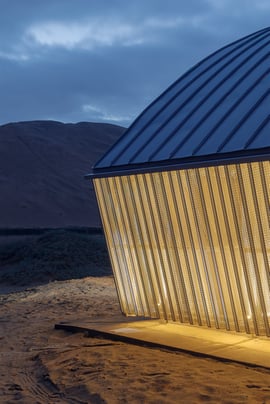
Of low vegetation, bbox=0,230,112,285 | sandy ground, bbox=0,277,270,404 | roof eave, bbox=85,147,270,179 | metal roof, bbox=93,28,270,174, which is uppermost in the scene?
metal roof, bbox=93,28,270,174

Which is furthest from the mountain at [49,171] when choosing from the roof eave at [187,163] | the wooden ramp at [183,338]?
the roof eave at [187,163]

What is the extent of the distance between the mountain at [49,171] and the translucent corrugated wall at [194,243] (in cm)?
2913

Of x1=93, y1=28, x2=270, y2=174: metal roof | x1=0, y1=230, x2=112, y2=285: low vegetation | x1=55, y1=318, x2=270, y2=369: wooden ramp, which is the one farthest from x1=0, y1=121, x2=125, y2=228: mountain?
x1=55, y1=318, x2=270, y2=369: wooden ramp

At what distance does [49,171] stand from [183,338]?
45129 millimetres

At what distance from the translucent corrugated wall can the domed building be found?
1cm

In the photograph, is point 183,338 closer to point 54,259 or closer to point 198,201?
point 198,201

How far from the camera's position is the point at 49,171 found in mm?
54750

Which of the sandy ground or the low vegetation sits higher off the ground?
the low vegetation

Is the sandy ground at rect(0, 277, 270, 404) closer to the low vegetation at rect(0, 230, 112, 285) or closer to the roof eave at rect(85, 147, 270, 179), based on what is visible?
the roof eave at rect(85, 147, 270, 179)

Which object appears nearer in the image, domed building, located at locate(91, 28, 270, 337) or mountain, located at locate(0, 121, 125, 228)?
domed building, located at locate(91, 28, 270, 337)

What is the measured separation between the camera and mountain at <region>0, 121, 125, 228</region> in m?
45.3

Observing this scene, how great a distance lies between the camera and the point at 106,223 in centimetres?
1185

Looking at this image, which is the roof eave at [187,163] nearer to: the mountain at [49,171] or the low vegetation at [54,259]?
the low vegetation at [54,259]

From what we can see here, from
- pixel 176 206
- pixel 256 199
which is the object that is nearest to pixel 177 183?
pixel 176 206
